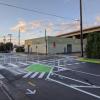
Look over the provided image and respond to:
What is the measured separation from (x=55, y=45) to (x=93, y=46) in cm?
3184

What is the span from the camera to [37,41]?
79.3 meters

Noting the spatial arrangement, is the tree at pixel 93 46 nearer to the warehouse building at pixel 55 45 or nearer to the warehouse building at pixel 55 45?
the warehouse building at pixel 55 45

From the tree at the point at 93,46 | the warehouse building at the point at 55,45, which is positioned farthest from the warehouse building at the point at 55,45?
the tree at the point at 93,46

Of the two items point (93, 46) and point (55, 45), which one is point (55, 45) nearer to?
point (55, 45)

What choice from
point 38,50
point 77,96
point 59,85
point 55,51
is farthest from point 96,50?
point 38,50

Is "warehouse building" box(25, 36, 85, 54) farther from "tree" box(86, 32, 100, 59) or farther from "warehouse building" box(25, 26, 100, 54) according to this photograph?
"tree" box(86, 32, 100, 59)

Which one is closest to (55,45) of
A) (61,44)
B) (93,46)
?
(61,44)

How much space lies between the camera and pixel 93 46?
37.8 metres

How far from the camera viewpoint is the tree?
3669cm

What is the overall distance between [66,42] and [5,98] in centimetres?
6834

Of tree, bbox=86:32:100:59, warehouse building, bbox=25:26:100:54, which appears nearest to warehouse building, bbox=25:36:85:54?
warehouse building, bbox=25:26:100:54

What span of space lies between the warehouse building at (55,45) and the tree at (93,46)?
1203 inches

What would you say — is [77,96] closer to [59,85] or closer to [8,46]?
[59,85]

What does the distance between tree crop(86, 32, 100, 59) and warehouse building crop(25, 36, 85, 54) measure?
30.6 m
